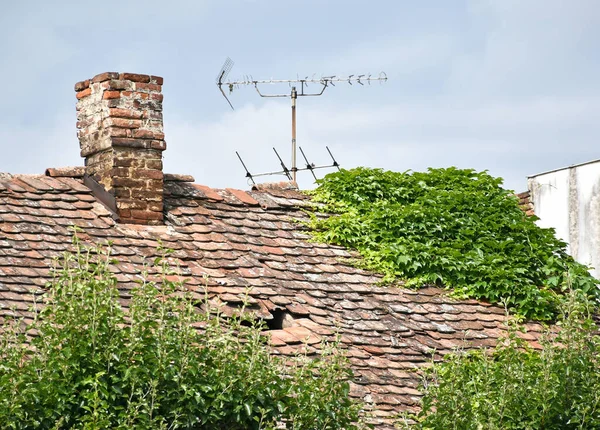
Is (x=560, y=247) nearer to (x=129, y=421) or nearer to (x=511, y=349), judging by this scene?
(x=511, y=349)

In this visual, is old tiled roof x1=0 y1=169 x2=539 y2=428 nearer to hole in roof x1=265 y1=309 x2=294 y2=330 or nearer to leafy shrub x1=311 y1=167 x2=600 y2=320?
hole in roof x1=265 y1=309 x2=294 y2=330

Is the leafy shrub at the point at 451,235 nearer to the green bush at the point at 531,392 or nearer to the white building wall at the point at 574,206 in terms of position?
the white building wall at the point at 574,206

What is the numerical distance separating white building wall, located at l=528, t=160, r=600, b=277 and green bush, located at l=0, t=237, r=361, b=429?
751 centimetres

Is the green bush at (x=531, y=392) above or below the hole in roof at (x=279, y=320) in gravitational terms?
below

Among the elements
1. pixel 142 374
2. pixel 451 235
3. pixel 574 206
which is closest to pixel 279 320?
pixel 451 235

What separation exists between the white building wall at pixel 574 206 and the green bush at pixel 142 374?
7510 mm

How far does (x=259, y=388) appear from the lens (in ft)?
26.7

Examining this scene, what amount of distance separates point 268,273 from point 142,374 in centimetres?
441

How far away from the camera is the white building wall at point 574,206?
15.0m

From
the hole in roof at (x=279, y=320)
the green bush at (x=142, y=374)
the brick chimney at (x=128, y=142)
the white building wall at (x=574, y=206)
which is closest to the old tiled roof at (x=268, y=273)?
the hole in roof at (x=279, y=320)

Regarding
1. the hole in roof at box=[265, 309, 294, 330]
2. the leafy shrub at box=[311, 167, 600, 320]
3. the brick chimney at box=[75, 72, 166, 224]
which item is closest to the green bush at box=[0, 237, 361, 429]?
the hole in roof at box=[265, 309, 294, 330]

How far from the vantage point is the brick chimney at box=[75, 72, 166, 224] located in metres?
12.5

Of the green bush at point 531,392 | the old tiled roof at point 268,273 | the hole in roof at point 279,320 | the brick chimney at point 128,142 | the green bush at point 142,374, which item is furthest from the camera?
the brick chimney at point 128,142

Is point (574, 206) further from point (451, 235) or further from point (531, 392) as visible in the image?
point (531, 392)
